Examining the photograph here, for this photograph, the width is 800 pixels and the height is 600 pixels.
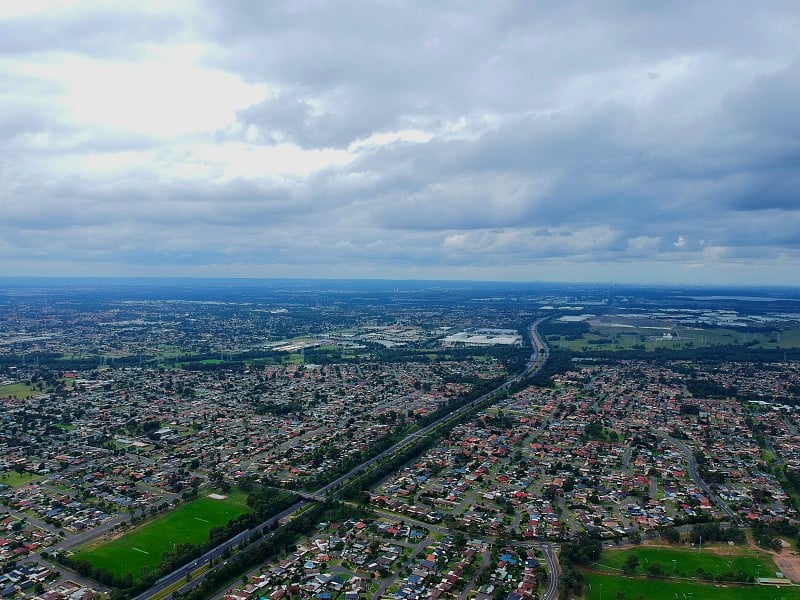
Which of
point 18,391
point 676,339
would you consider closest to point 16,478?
point 18,391

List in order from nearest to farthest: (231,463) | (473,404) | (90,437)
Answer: (231,463) → (90,437) → (473,404)

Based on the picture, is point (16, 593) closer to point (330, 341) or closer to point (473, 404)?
point (473, 404)

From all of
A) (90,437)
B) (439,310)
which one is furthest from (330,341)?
(439,310)

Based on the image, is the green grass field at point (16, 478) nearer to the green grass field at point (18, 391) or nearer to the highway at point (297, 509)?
the highway at point (297, 509)

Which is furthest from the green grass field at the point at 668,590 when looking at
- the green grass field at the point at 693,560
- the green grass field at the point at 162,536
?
the green grass field at the point at 162,536

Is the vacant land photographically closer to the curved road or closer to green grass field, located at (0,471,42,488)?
the curved road

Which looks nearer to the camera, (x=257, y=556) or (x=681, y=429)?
(x=257, y=556)

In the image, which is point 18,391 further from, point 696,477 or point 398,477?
point 696,477

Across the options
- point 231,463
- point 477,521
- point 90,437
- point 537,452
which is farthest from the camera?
point 90,437
